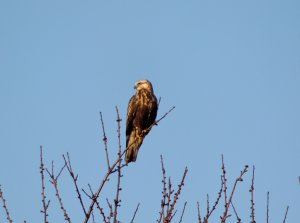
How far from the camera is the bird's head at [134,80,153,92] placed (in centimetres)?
1057

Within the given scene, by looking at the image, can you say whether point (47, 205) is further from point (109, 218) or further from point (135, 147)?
point (135, 147)

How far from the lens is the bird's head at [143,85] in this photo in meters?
10.6

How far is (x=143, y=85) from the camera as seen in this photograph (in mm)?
10633

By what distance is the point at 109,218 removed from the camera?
4664 mm

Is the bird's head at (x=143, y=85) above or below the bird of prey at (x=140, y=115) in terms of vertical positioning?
above

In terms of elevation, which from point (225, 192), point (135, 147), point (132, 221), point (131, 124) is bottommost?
point (132, 221)

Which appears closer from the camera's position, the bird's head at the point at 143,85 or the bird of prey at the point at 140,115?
the bird of prey at the point at 140,115

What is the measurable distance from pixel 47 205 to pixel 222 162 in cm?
163

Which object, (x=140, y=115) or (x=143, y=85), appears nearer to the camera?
(x=140, y=115)

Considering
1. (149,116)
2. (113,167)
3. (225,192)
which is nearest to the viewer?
(113,167)

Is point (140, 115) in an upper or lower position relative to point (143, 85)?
lower

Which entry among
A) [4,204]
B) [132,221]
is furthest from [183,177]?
[4,204]

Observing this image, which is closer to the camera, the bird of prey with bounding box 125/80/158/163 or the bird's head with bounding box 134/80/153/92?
the bird of prey with bounding box 125/80/158/163

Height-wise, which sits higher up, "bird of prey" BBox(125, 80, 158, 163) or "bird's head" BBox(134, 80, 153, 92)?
"bird's head" BBox(134, 80, 153, 92)
